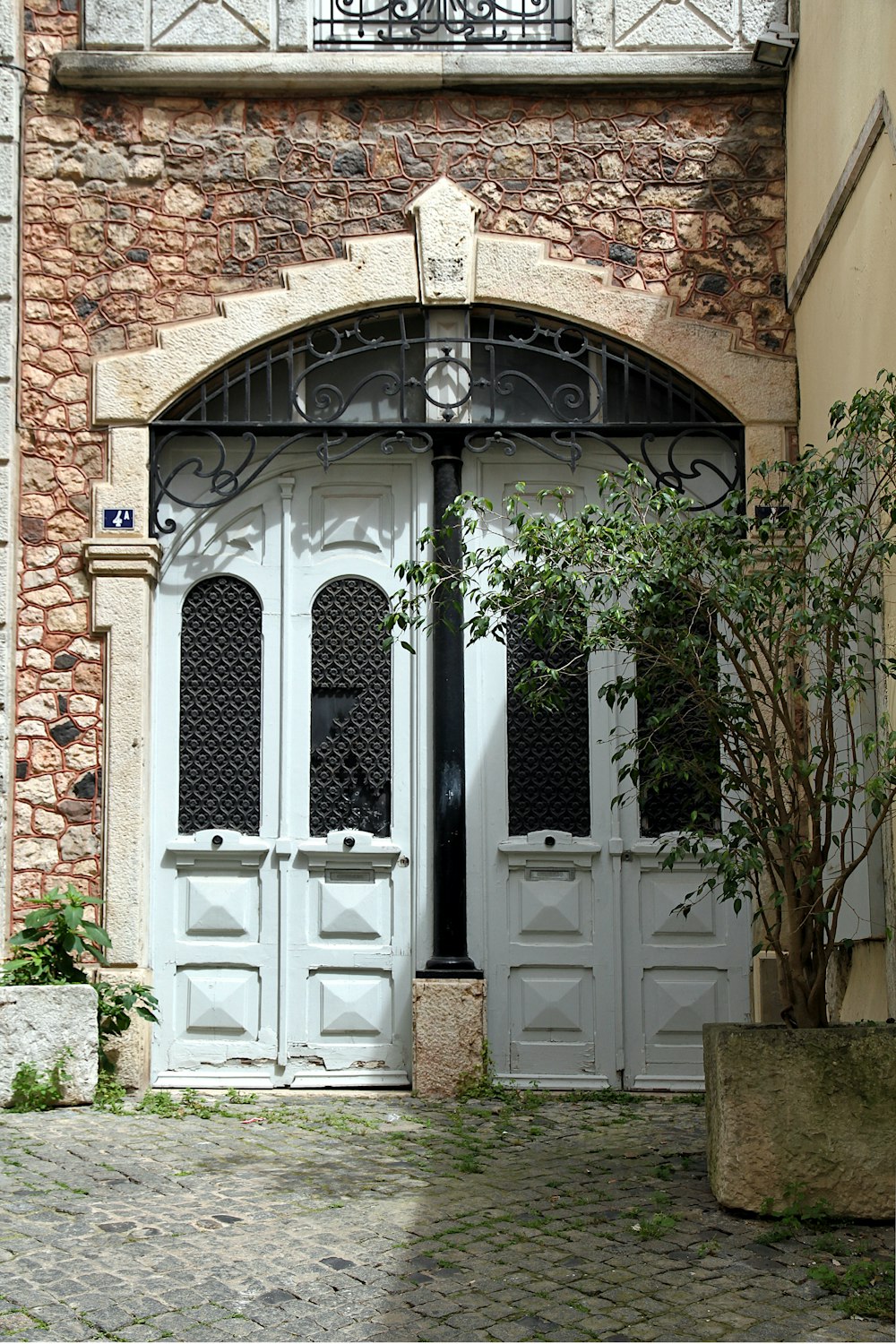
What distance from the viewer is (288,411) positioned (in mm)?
7203

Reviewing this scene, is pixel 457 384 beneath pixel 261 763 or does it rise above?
above

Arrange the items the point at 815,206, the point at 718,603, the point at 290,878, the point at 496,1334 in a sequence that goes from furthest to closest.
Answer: the point at 290,878 < the point at 815,206 < the point at 718,603 < the point at 496,1334

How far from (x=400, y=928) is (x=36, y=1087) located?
1.76m

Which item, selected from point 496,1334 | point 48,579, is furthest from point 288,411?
point 496,1334

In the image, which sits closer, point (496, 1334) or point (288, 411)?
point (496, 1334)

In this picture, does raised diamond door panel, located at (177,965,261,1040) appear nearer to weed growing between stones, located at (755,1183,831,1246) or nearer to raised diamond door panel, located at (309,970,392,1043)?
raised diamond door panel, located at (309,970,392,1043)

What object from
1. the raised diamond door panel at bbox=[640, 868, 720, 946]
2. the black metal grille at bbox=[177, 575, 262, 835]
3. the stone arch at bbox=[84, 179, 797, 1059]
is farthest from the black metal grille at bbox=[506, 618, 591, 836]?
the stone arch at bbox=[84, 179, 797, 1059]

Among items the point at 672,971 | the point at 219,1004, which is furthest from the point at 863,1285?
the point at 219,1004

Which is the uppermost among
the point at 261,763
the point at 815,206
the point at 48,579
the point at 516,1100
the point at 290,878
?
the point at 815,206

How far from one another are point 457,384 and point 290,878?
249 centimetres

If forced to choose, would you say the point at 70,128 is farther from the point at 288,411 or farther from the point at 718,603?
the point at 718,603

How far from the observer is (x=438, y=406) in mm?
7051

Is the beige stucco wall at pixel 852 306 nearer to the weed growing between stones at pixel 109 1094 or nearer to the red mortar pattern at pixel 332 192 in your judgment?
the red mortar pattern at pixel 332 192

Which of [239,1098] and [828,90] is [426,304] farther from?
[239,1098]
